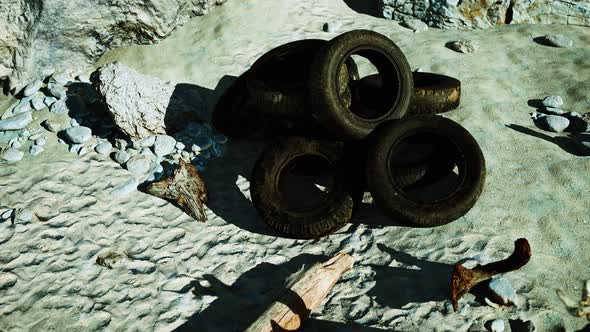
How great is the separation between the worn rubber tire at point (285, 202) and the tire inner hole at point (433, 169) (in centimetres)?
70

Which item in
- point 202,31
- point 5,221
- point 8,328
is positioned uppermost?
point 202,31

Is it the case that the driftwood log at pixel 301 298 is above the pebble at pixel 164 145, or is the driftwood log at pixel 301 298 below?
below

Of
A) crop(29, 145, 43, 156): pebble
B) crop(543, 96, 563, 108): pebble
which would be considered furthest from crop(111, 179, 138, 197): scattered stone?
crop(543, 96, 563, 108): pebble

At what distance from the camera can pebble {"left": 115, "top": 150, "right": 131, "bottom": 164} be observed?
7.18 meters

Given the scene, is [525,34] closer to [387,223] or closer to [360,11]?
[360,11]

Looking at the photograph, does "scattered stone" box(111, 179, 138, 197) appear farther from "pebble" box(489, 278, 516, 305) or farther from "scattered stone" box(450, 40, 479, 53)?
"scattered stone" box(450, 40, 479, 53)

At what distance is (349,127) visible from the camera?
19.7ft

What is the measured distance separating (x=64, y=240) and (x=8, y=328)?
1.22 meters

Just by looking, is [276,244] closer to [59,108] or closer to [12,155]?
[12,155]

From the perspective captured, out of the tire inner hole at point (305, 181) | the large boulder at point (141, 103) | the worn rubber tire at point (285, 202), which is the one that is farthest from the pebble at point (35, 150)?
the tire inner hole at point (305, 181)

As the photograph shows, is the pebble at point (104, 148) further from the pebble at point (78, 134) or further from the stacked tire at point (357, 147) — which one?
the stacked tire at point (357, 147)

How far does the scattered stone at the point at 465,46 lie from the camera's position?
27.9 ft

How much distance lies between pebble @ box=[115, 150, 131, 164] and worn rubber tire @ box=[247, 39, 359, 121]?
81.2 inches

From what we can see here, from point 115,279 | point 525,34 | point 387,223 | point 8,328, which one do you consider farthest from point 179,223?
point 525,34
